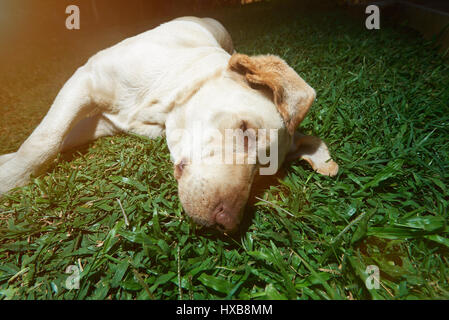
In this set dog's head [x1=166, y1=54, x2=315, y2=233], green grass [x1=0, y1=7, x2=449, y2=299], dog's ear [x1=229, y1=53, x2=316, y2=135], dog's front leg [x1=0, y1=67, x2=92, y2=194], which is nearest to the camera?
green grass [x1=0, y1=7, x2=449, y2=299]

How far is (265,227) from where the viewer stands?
1.60m

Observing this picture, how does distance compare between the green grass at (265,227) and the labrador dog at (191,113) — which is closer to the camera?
the green grass at (265,227)

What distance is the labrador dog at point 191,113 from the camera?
1.47 m

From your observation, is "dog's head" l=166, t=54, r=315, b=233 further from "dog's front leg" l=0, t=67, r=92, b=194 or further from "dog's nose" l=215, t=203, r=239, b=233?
"dog's front leg" l=0, t=67, r=92, b=194

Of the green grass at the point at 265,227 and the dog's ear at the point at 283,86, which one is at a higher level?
the dog's ear at the point at 283,86

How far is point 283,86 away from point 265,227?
89cm

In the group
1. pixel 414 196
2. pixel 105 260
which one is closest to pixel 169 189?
pixel 105 260

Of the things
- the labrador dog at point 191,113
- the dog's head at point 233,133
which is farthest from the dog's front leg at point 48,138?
the dog's head at point 233,133

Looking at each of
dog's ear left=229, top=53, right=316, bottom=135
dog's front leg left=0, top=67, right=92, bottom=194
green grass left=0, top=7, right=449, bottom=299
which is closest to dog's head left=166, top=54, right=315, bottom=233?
dog's ear left=229, top=53, right=316, bottom=135

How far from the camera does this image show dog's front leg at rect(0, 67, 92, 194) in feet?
6.22

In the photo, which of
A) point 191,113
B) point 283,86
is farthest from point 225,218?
point 283,86

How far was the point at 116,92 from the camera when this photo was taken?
2.32 m

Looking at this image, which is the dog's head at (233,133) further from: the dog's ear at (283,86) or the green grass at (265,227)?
the green grass at (265,227)

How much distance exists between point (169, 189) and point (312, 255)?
967 millimetres
